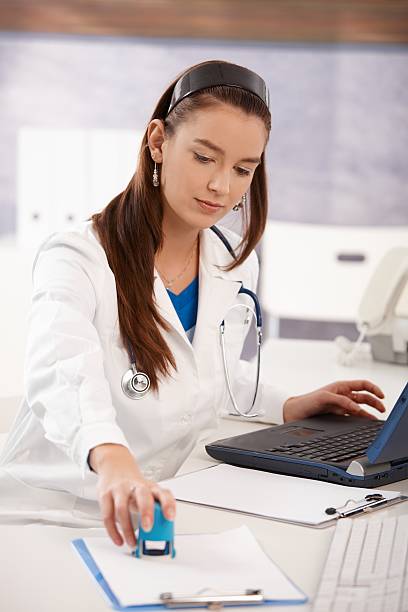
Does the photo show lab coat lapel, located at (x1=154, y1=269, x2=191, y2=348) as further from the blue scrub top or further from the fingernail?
the fingernail

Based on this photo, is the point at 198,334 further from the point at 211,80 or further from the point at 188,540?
the point at 188,540

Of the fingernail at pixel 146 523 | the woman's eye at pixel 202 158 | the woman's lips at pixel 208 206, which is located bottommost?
the fingernail at pixel 146 523

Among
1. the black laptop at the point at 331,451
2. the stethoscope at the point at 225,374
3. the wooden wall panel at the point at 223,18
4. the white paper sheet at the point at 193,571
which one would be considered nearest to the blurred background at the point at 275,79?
the wooden wall panel at the point at 223,18

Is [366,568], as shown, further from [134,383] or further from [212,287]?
[212,287]

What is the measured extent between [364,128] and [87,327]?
4.00 m

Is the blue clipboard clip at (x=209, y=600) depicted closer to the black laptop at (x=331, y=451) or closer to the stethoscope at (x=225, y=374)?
the black laptop at (x=331, y=451)

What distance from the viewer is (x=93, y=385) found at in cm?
120

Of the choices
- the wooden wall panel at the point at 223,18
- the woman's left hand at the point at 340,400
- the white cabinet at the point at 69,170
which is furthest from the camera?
the wooden wall panel at the point at 223,18

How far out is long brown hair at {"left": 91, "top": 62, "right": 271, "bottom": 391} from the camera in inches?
58.9

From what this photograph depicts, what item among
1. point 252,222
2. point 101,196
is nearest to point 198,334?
point 252,222

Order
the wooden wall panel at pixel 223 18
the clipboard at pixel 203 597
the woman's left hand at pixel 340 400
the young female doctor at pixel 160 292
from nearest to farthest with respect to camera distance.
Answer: the clipboard at pixel 203 597, the young female doctor at pixel 160 292, the woman's left hand at pixel 340 400, the wooden wall panel at pixel 223 18

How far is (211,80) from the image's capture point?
1.54 m

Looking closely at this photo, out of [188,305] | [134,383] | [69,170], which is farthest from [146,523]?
[69,170]

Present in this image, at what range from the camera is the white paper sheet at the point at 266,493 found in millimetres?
1221
